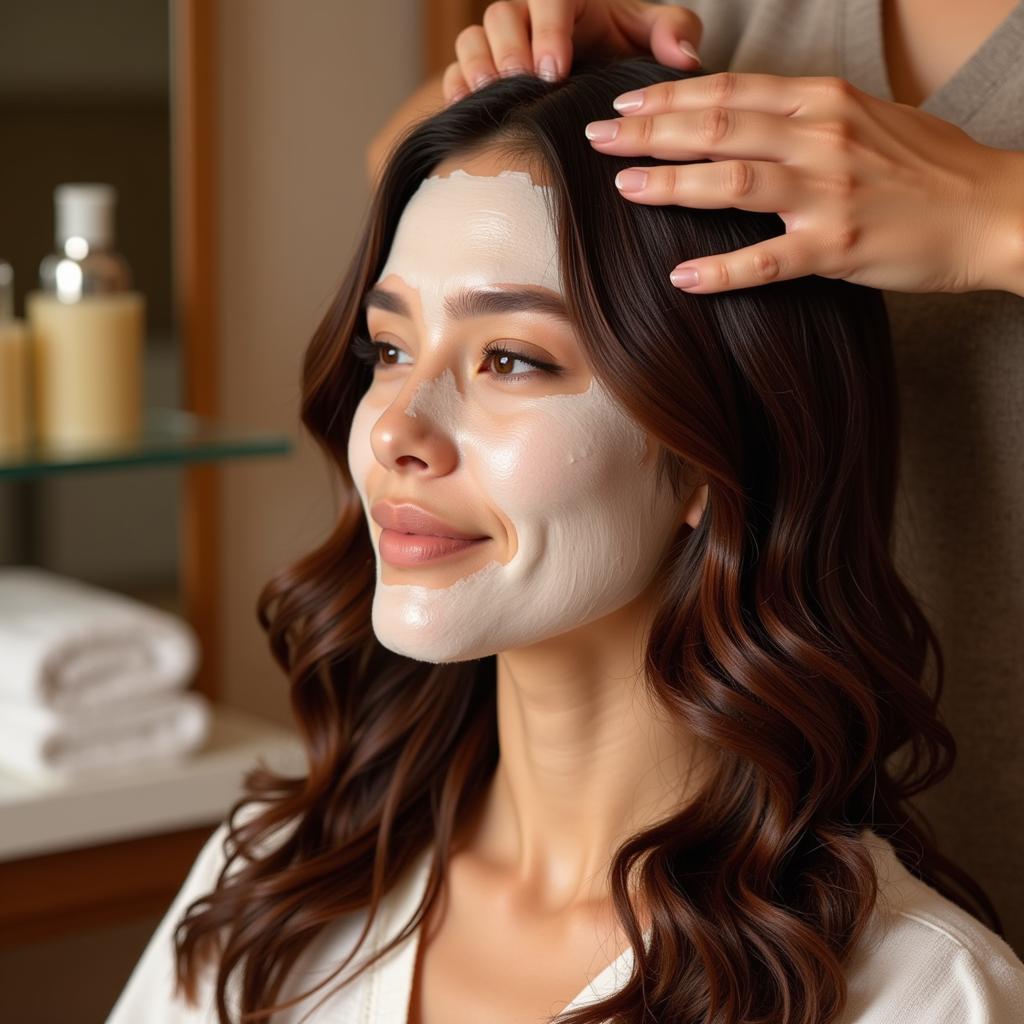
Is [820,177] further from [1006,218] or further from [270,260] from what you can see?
[270,260]

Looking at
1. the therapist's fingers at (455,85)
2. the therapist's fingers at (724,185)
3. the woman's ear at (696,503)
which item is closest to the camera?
the therapist's fingers at (724,185)

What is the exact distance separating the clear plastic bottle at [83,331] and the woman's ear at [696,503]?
749 millimetres

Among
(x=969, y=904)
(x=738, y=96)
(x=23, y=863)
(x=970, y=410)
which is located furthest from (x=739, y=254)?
(x=23, y=863)

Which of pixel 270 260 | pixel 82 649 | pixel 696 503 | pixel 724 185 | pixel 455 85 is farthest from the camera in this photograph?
pixel 270 260

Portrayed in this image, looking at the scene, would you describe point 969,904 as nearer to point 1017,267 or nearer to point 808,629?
point 808,629

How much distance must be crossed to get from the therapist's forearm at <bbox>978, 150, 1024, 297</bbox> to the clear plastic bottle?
0.89 metres

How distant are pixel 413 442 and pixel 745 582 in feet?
0.71


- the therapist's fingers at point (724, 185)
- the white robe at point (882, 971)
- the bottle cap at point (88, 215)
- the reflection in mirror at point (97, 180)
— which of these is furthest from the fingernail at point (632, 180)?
the reflection in mirror at point (97, 180)

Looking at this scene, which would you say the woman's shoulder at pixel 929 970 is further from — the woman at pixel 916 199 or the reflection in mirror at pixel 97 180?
the reflection in mirror at pixel 97 180

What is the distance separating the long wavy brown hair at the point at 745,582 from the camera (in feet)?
2.80

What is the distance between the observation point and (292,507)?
176 centimetres

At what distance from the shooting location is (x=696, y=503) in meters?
0.92

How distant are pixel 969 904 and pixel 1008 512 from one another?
27 centimetres

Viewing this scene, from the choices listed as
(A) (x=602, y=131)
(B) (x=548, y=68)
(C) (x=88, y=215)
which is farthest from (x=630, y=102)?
(C) (x=88, y=215)
